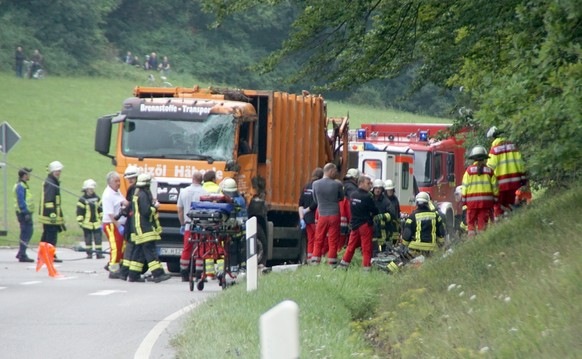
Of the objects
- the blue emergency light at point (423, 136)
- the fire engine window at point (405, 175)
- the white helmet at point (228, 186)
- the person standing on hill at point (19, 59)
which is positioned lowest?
the white helmet at point (228, 186)

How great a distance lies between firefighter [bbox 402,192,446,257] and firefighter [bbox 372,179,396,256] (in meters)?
2.06

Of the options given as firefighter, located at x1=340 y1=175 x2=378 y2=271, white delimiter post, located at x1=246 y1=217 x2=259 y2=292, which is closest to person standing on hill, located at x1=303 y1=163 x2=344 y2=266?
firefighter, located at x1=340 y1=175 x2=378 y2=271

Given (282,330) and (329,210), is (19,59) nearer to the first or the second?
(329,210)

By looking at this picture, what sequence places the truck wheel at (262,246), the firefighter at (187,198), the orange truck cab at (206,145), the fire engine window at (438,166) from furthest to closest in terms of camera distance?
the fire engine window at (438,166)
the truck wheel at (262,246)
the orange truck cab at (206,145)
the firefighter at (187,198)

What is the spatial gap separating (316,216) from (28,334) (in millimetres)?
9121

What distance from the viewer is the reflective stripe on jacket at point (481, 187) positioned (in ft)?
59.7

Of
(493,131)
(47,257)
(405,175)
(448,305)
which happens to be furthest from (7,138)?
(448,305)

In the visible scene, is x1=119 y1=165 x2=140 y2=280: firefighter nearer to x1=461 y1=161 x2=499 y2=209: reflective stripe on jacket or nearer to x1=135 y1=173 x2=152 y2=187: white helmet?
x1=135 y1=173 x2=152 y2=187: white helmet

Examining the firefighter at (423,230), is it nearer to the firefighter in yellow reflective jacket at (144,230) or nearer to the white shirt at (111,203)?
the firefighter in yellow reflective jacket at (144,230)

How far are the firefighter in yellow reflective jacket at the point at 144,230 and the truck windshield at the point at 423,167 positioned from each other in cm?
1462

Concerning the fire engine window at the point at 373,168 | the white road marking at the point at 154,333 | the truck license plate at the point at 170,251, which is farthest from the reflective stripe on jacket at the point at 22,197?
the white road marking at the point at 154,333

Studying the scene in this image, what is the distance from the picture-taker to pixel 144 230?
1881 cm

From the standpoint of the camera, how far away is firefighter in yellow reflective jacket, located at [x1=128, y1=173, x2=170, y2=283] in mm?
18719

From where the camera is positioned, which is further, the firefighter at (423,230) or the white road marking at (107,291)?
the firefighter at (423,230)
